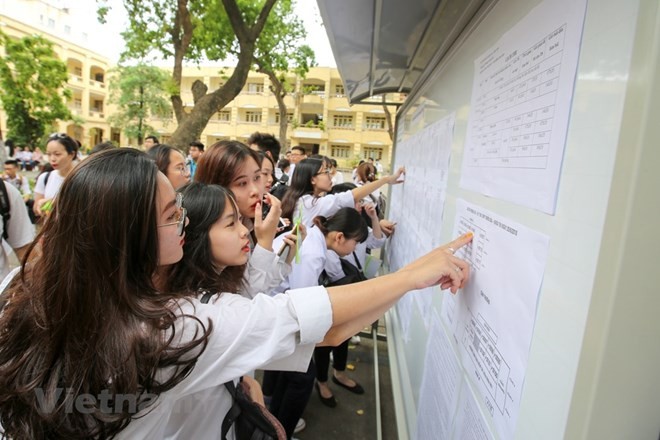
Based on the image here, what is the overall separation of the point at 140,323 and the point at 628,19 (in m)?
1.08

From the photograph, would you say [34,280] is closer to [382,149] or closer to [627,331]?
[627,331]

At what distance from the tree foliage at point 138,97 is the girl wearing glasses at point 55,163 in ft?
59.9

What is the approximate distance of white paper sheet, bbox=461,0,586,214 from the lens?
66 cm

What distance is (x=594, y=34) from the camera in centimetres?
58

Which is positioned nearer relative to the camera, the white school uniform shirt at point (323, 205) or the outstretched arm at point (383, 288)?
the outstretched arm at point (383, 288)

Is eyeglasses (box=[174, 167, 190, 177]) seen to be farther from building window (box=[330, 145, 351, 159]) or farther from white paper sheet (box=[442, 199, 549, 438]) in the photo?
building window (box=[330, 145, 351, 159])

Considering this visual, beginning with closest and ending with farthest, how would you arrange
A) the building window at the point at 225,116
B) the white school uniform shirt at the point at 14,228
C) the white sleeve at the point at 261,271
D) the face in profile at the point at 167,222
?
the face in profile at the point at 167,222, the white sleeve at the point at 261,271, the white school uniform shirt at the point at 14,228, the building window at the point at 225,116

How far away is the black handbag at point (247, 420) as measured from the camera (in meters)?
1.12

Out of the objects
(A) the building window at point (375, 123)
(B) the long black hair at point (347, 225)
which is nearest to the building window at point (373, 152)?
(A) the building window at point (375, 123)

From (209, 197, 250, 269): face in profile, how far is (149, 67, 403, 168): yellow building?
28.0 m

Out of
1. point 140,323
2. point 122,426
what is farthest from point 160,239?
point 122,426

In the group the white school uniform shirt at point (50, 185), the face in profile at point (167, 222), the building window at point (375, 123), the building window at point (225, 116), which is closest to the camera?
the face in profile at point (167, 222)

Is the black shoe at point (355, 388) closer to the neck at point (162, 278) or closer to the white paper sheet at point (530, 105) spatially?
the neck at point (162, 278)

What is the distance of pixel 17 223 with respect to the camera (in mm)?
2191
